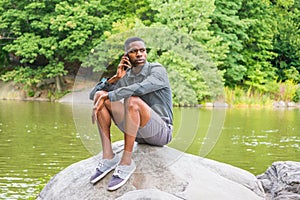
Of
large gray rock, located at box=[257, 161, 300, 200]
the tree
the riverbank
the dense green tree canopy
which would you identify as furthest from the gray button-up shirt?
the tree

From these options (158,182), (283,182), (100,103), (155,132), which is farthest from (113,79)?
(283,182)

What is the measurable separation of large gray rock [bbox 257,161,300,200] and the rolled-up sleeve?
183 centimetres

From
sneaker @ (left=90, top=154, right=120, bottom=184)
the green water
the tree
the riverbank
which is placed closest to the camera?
sneaker @ (left=90, top=154, right=120, bottom=184)

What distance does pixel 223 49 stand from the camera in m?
19.8

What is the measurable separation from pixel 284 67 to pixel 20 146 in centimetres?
1604

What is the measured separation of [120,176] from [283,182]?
6.65ft

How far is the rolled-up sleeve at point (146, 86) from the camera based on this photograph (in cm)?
418

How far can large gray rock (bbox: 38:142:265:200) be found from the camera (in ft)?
14.2

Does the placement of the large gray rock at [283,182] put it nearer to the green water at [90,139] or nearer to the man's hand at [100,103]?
the green water at [90,139]

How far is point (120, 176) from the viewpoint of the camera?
4324mm

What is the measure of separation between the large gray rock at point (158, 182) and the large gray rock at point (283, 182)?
67 cm

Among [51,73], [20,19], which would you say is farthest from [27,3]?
[51,73]

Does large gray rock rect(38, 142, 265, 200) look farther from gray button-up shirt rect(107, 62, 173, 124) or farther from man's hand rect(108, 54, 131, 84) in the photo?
man's hand rect(108, 54, 131, 84)

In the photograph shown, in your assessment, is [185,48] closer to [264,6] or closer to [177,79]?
[177,79]
